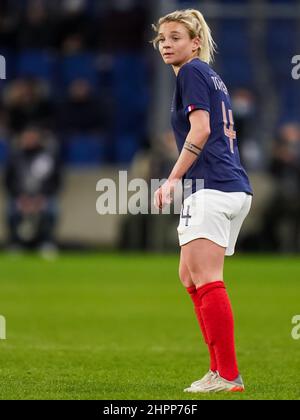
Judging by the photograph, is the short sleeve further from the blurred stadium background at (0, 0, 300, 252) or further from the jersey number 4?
the blurred stadium background at (0, 0, 300, 252)

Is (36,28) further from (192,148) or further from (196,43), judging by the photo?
(192,148)

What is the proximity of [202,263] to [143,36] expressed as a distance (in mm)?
17600

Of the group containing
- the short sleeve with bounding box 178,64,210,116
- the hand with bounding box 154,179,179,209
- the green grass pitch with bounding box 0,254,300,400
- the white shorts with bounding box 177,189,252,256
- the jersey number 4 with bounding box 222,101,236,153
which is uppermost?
the short sleeve with bounding box 178,64,210,116

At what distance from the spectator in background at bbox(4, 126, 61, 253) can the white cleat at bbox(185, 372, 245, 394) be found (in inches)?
579

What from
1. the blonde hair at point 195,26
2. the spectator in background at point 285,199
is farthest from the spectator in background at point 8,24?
the blonde hair at point 195,26

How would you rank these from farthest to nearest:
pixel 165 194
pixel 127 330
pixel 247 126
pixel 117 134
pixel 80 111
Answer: pixel 117 134 → pixel 80 111 → pixel 247 126 → pixel 127 330 → pixel 165 194

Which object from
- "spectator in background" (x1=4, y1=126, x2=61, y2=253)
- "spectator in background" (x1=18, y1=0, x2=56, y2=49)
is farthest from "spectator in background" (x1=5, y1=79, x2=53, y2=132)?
"spectator in background" (x1=18, y1=0, x2=56, y2=49)

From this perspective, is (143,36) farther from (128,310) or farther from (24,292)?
(128,310)

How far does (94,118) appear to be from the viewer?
22516 mm

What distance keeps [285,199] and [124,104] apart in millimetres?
4205

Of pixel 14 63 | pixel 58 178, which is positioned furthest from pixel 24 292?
pixel 14 63

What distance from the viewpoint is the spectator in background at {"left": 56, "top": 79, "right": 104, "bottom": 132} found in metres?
22.2

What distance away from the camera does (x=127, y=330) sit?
10.9m

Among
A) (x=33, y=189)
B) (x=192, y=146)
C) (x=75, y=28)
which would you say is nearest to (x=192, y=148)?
(x=192, y=146)
